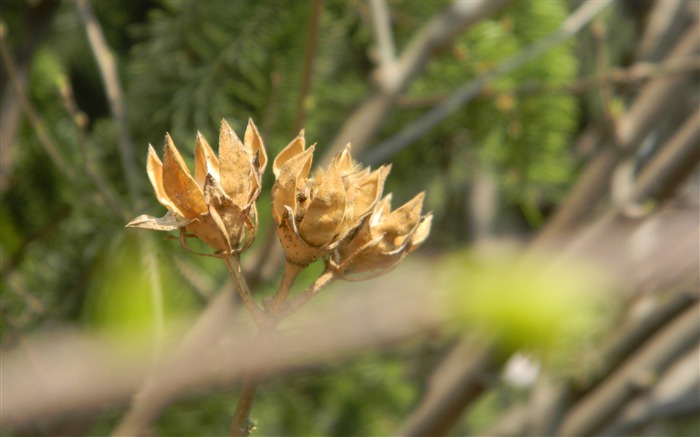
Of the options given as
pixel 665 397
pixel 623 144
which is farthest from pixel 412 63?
pixel 665 397

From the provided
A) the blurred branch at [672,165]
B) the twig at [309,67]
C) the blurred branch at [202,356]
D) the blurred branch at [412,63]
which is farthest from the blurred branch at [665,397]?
the twig at [309,67]

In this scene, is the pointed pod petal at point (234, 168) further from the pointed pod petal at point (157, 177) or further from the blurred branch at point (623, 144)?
the blurred branch at point (623, 144)

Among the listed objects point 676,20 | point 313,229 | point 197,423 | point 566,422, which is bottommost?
point 313,229

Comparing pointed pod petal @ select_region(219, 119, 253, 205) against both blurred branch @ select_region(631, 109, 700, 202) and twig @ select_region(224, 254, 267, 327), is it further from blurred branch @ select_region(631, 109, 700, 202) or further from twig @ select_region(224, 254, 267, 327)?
blurred branch @ select_region(631, 109, 700, 202)

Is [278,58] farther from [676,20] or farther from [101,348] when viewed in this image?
[676,20]

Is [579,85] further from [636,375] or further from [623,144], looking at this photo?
[636,375]

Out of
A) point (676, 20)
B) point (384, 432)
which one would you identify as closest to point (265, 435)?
point (384, 432)

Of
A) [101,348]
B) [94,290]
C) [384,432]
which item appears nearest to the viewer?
[101,348]
